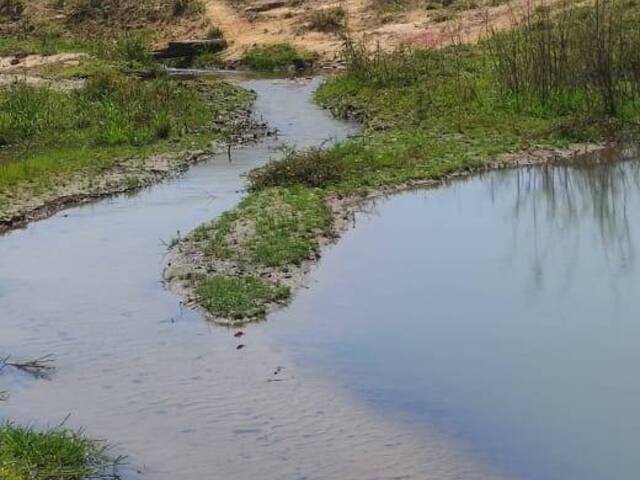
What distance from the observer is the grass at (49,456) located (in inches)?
229

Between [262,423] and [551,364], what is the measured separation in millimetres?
1922

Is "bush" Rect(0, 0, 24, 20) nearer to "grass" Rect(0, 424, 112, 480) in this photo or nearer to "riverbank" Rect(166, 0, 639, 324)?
"riverbank" Rect(166, 0, 639, 324)

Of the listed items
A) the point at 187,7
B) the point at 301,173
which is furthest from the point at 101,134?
the point at 187,7

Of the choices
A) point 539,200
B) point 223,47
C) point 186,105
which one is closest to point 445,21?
point 223,47

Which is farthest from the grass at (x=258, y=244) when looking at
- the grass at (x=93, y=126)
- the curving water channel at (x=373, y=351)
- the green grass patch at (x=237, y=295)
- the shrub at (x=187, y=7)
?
the shrub at (x=187, y=7)

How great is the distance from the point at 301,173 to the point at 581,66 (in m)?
5.16

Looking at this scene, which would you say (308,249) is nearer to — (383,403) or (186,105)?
(383,403)

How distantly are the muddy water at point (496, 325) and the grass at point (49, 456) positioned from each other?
1.75m

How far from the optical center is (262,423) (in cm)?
675

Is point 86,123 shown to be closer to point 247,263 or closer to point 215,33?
point 247,263

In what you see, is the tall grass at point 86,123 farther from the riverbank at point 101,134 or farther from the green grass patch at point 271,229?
the green grass patch at point 271,229

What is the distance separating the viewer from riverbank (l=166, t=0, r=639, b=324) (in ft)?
31.4

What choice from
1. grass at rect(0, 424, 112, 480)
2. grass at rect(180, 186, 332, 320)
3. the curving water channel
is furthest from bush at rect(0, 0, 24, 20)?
grass at rect(0, 424, 112, 480)

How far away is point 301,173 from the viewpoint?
12562 millimetres
